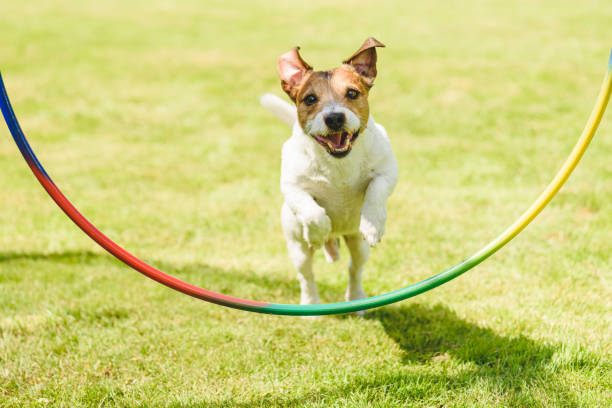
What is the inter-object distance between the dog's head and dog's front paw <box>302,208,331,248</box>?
0.44 meters

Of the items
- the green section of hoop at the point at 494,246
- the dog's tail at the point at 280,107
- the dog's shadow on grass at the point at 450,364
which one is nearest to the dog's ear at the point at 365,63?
the dog's tail at the point at 280,107

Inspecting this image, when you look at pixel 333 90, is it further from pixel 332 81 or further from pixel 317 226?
pixel 317 226

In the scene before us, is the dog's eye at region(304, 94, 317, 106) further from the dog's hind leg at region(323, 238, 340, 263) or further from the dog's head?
the dog's hind leg at region(323, 238, 340, 263)

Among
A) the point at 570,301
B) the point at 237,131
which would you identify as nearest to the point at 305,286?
the point at 570,301

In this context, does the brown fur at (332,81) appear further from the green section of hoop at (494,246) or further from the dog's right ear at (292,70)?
the green section of hoop at (494,246)

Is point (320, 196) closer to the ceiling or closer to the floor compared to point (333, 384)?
closer to the ceiling

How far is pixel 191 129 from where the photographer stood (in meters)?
12.5

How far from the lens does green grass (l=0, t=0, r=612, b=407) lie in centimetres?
441

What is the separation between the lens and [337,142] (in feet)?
12.9

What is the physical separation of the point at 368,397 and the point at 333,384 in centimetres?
28

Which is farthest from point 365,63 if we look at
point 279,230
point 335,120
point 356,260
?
point 279,230

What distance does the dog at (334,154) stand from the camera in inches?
153

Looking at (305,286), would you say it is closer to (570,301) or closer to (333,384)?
(333,384)

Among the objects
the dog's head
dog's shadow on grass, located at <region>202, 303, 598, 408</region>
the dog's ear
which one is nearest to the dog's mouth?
the dog's head
